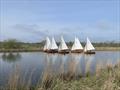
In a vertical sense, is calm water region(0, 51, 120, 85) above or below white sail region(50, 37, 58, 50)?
below

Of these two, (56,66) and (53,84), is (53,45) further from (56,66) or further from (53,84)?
(53,84)

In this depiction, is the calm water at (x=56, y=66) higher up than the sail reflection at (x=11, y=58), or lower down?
higher up

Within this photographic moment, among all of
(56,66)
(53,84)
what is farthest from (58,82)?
(56,66)

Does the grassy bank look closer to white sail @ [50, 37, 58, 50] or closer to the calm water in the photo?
the calm water

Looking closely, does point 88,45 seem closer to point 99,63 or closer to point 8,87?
point 99,63

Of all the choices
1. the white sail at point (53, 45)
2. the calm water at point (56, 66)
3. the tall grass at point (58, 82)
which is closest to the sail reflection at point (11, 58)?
the calm water at point (56, 66)

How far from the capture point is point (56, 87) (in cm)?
679

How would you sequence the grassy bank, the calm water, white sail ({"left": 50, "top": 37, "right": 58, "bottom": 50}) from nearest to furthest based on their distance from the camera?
the grassy bank, the calm water, white sail ({"left": 50, "top": 37, "right": 58, "bottom": 50})

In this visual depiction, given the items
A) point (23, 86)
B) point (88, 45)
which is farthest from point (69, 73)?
point (88, 45)

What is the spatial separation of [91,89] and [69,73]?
2383 mm

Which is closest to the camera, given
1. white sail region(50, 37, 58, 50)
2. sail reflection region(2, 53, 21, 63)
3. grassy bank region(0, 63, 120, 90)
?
grassy bank region(0, 63, 120, 90)

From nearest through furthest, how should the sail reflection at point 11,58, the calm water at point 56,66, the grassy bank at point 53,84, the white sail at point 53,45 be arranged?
the grassy bank at point 53,84, the calm water at point 56,66, the sail reflection at point 11,58, the white sail at point 53,45

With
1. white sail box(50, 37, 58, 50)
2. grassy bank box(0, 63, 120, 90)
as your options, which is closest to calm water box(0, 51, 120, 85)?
grassy bank box(0, 63, 120, 90)

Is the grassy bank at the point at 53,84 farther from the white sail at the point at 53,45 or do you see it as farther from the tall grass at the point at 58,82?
the white sail at the point at 53,45
